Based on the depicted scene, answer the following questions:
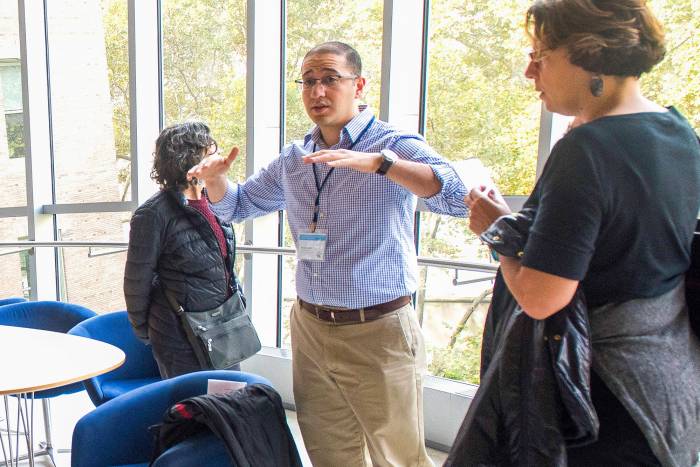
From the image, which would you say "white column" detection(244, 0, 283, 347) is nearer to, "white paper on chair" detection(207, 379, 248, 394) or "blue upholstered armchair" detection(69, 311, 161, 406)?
"blue upholstered armchair" detection(69, 311, 161, 406)

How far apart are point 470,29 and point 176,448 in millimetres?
3343

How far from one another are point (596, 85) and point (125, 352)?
2764 mm

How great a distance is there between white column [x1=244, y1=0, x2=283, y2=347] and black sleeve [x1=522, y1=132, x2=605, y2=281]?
3.97 m

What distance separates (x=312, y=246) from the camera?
234cm

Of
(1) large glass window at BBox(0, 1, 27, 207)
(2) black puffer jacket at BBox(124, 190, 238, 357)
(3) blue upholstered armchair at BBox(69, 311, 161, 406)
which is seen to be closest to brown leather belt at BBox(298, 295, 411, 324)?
(2) black puffer jacket at BBox(124, 190, 238, 357)

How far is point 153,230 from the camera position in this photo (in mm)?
2889

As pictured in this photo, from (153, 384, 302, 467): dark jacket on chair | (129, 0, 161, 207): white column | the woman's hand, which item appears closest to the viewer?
the woman's hand

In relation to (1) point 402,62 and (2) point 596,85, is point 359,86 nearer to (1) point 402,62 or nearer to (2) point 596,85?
(2) point 596,85

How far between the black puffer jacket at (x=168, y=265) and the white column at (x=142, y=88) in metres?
2.96

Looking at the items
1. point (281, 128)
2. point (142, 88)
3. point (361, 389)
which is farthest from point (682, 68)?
point (142, 88)

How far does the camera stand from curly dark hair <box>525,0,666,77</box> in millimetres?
1199

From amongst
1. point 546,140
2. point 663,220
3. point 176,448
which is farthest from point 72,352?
point 546,140

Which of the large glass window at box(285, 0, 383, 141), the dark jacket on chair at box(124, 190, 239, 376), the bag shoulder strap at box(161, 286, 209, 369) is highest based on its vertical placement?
the large glass window at box(285, 0, 383, 141)

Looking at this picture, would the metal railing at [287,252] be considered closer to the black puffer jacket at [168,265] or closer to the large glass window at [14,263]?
the large glass window at [14,263]
